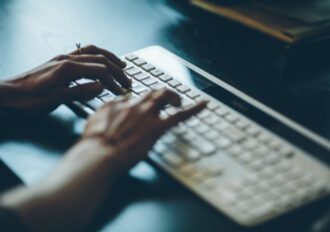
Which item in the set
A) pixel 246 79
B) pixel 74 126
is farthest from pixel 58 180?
pixel 246 79

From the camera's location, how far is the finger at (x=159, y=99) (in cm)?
75

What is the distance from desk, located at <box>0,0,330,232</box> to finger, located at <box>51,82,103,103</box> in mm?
28

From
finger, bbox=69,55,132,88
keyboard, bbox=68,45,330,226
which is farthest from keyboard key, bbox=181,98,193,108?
finger, bbox=69,55,132,88

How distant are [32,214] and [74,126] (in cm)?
23

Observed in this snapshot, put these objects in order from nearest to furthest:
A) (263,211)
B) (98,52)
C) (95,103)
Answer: (263,211) < (95,103) < (98,52)

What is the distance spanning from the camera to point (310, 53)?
39.8 inches

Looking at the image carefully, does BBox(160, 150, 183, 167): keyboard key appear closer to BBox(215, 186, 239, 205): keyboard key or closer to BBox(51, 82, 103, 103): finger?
BBox(215, 186, 239, 205): keyboard key

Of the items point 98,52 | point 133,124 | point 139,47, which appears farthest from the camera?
point 139,47

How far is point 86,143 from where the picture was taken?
697 millimetres

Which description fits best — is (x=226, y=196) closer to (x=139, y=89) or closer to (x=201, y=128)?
(x=201, y=128)

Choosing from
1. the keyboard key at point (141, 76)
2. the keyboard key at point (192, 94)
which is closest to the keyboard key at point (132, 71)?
the keyboard key at point (141, 76)

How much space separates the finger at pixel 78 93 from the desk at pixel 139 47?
0.09 feet

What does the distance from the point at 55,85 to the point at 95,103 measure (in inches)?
2.9

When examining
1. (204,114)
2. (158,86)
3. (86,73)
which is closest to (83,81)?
(86,73)
